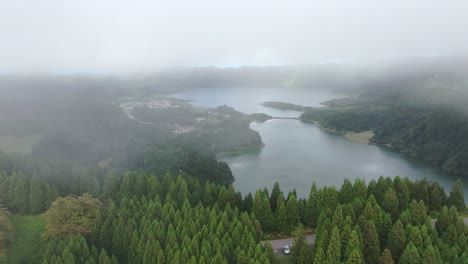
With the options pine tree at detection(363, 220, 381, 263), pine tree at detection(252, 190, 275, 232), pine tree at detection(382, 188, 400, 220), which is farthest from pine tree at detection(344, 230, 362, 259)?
pine tree at detection(252, 190, 275, 232)

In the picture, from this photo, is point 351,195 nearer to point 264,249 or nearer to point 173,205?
point 264,249

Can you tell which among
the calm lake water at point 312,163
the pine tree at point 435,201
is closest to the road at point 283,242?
the pine tree at point 435,201

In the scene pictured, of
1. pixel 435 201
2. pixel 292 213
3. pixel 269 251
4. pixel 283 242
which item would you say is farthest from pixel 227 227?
pixel 435 201

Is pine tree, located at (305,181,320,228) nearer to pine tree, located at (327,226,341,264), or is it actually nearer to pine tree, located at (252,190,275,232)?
pine tree, located at (252,190,275,232)

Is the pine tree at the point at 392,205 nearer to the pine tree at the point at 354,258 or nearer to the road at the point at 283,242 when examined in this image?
the road at the point at 283,242

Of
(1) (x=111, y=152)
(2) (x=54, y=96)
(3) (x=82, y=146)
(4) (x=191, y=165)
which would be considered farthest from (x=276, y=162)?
(2) (x=54, y=96)

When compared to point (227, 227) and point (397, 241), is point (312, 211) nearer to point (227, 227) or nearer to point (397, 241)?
point (397, 241)

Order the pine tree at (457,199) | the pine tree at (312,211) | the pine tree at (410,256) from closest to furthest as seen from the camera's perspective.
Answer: the pine tree at (410,256), the pine tree at (312,211), the pine tree at (457,199)
